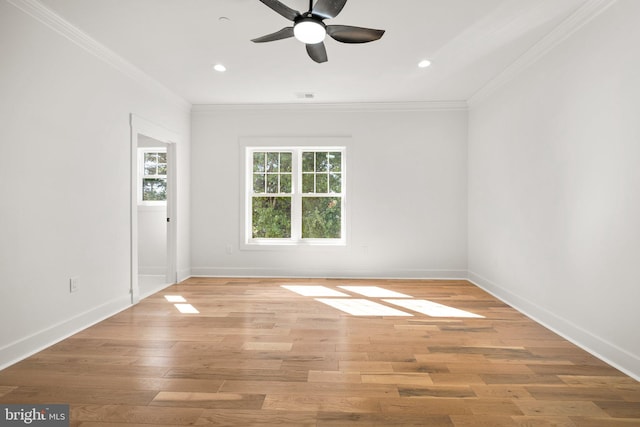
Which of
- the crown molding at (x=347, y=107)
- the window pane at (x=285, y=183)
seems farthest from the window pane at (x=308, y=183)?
the crown molding at (x=347, y=107)

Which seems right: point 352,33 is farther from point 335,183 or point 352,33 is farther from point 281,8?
point 335,183

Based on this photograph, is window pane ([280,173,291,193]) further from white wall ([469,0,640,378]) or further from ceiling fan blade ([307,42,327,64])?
white wall ([469,0,640,378])

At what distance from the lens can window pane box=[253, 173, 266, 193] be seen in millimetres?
5535

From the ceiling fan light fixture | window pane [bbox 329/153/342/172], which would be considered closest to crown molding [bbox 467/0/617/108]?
the ceiling fan light fixture

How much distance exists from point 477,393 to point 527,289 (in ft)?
6.56

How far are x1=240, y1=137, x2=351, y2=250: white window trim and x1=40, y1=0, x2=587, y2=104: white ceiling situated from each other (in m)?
0.76

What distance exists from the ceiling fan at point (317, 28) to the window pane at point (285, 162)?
9.18 ft

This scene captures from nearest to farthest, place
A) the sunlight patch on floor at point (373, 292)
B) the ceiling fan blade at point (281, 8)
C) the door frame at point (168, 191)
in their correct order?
the ceiling fan blade at point (281, 8) → the door frame at point (168, 191) → the sunlight patch on floor at point (373, 292)

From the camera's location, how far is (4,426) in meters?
1.75

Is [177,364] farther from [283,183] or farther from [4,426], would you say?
[283,183]

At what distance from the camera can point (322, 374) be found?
7.41 ft

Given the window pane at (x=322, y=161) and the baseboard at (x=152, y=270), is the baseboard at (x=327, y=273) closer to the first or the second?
the baseboard at (x=152, y=270)

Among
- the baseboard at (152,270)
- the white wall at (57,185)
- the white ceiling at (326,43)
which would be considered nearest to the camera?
the white wall at (57,185)

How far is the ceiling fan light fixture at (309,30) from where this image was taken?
237 centimetres
